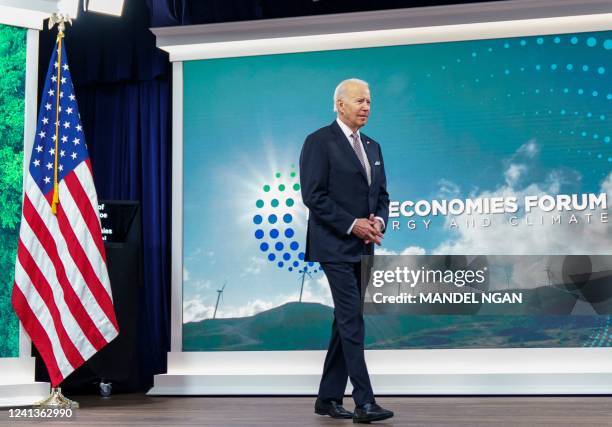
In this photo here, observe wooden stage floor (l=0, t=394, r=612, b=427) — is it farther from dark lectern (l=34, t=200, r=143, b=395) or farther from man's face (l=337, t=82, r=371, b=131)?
man's face (l=337, t=82, r=371, b=131)

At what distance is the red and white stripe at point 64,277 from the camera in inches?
169

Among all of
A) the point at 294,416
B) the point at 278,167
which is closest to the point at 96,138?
the point at 278,167

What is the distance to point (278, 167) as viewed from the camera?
18.2 feet

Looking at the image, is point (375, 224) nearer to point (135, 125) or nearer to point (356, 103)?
point (356, 103)

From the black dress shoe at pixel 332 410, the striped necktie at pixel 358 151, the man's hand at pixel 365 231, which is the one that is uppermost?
the striped necktie at pixel 358 151

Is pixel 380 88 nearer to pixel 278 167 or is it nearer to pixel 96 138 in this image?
pixel 278 167

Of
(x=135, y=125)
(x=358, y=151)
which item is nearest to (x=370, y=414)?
(x=358, y=151)

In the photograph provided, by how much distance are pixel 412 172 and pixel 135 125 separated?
208 centimetres

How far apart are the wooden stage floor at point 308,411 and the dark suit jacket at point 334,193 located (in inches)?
28.9

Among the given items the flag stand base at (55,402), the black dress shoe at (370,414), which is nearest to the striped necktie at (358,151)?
the black dress shoe at (370,414)

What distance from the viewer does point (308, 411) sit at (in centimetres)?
396

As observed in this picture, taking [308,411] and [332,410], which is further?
[308,411]

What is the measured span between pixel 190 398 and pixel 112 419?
4.40 ft

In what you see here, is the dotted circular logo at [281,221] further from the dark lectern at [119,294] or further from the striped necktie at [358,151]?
the striped necktie at [358,151]
